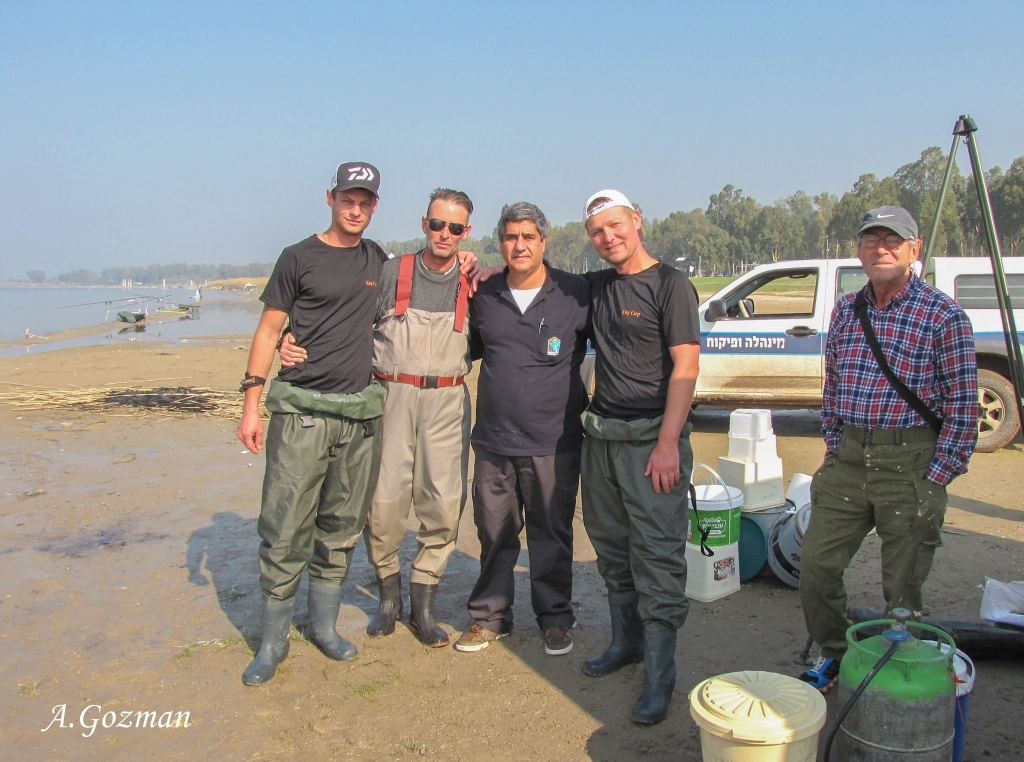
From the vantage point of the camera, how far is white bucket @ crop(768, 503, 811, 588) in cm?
461

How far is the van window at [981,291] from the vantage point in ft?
27.1

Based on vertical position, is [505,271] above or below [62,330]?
above

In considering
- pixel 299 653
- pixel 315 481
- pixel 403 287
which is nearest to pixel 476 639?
pixel 299 653

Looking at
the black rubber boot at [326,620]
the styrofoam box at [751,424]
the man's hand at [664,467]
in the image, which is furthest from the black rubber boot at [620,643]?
the styrofoam box at [751,424]

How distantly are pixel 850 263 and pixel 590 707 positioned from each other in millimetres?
6559

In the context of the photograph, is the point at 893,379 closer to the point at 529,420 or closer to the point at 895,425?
the point at 895,425

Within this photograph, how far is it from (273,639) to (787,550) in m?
2.84

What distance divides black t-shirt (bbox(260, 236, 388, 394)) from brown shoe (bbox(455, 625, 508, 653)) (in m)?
1.35

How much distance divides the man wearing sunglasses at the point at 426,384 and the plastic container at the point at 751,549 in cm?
180

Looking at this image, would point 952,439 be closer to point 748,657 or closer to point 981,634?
point 981,634

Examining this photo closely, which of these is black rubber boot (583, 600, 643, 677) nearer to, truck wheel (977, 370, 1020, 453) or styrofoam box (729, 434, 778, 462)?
styrofoam box (729, 434, 778, 462)

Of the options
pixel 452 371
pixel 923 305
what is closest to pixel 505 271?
pixel 452 371

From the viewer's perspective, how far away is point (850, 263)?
8531 millimetres

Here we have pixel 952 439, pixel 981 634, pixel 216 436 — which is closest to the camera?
pixel 952 439
